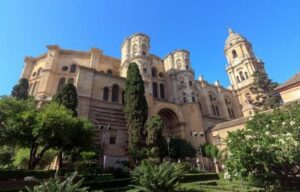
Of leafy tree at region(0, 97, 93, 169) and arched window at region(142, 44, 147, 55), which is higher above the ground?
arched window at region(142, 44, 147, 55)

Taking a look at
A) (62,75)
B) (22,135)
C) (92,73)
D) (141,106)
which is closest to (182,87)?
(141,106)

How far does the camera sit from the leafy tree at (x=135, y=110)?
25109 millimetres

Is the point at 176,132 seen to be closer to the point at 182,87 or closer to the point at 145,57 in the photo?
the point at 182,87

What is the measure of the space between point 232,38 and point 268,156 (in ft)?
175

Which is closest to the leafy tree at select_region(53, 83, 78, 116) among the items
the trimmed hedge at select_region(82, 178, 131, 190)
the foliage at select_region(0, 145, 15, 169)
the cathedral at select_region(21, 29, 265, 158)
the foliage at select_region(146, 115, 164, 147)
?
the cathedral at select_region(21, 29, 265, 158)

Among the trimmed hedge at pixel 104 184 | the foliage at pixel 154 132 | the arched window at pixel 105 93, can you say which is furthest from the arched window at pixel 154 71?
the trimmed hedge at pixel 104 184

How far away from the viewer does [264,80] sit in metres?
40.0

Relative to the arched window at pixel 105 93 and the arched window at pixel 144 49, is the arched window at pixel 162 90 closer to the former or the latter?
the arched window at pixel 144 49

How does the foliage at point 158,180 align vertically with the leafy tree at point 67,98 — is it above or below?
below

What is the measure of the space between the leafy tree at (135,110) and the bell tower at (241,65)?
3247 centimetres

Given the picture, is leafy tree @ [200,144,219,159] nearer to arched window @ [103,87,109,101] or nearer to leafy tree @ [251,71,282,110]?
leafy tree @ [251,71,282,110]

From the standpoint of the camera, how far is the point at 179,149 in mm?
28891

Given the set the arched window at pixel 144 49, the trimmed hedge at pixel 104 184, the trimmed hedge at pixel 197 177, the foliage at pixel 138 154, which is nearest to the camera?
the trimmed hedge at pixel 104 184

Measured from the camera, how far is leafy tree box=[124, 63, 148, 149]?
25109 mm
